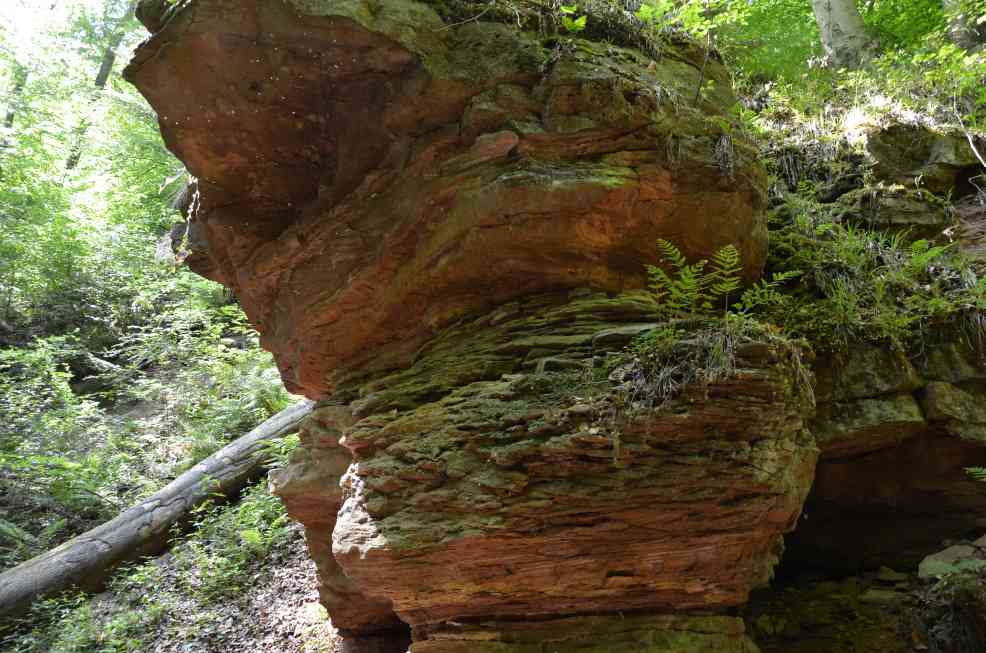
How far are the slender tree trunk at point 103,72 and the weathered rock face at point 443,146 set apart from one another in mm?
15524

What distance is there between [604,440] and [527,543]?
2.75ft

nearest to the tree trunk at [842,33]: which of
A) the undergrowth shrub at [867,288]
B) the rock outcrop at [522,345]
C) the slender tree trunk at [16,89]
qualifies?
the undergrowth shrub at [867,288]

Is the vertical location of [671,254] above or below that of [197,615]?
above

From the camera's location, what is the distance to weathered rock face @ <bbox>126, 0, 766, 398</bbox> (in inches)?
174

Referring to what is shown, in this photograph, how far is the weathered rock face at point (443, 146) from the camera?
441 cm

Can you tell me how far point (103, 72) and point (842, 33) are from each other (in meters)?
22.0

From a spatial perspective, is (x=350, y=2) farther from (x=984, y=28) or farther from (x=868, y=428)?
(x=984, y=28)

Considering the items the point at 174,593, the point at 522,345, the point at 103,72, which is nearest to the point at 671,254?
the point at 522,345

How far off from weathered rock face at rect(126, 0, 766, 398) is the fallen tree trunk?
5.33 meters

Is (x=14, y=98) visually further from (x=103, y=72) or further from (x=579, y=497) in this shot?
(x=579, y=497)

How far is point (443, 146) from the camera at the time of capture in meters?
4.65

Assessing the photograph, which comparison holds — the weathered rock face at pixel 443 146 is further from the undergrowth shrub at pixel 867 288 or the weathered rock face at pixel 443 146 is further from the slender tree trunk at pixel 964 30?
the slender tree trunk at pixel 964 30

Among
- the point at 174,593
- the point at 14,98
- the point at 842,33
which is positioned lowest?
the point at 174,593

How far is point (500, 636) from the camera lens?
393cm
